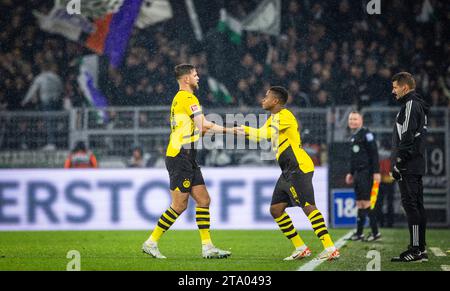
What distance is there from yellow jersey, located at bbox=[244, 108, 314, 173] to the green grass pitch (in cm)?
115

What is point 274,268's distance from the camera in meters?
9.56

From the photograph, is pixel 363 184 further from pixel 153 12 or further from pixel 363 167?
pixel 153 12

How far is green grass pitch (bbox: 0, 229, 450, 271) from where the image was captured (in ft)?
32.1

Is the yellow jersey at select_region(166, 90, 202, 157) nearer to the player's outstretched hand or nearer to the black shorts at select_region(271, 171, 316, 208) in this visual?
the player's outstretched hand

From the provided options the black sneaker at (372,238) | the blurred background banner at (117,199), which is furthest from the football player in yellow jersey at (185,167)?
the blurred background banner at (117,199)

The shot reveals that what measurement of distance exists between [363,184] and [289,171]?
3.80m

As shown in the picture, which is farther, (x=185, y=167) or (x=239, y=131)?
(x=185, y=167)

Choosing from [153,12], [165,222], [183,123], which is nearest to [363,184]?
[183,123]

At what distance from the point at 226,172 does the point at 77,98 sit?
15.6ft

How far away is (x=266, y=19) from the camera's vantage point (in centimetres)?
2075

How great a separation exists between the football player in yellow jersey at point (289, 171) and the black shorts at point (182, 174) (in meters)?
0.87

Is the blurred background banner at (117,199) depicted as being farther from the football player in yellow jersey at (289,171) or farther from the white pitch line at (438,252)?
the football player in yellow jersey at (289,171)

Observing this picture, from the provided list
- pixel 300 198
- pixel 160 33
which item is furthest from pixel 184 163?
pixel 160 33
